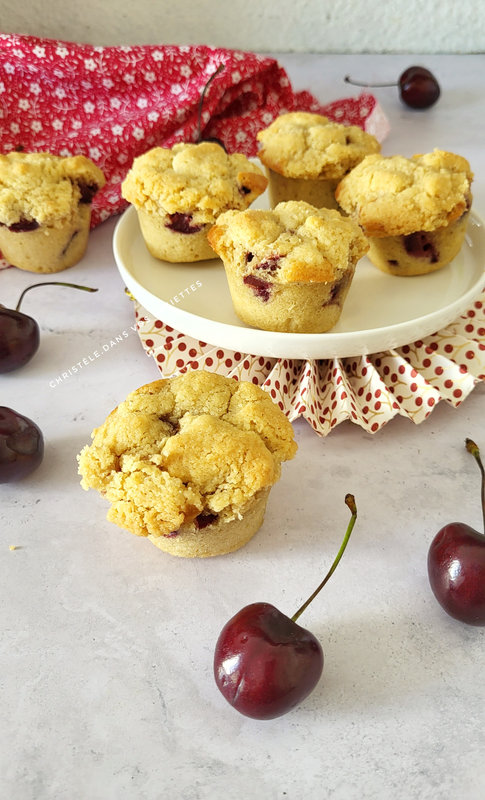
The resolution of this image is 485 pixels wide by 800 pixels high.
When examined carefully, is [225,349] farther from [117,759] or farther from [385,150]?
[385,150]

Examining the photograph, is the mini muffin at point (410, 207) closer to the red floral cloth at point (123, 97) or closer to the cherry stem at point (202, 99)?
the cherry stem at point (202, 99)

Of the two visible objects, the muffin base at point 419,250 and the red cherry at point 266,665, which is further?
the muffin base at point 419,250

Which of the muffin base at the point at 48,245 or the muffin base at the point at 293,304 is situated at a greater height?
the muffin base at the point at 293,304

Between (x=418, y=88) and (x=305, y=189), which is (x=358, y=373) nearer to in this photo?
(x=305, y=189)

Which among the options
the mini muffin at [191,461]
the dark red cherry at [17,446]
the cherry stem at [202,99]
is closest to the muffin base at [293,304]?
the mini muffin at [191,461]

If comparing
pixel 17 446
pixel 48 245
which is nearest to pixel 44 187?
pixel 48 245

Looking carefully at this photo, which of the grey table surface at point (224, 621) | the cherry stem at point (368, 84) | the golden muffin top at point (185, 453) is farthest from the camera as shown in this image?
the cherry stem at point (368, 84)
